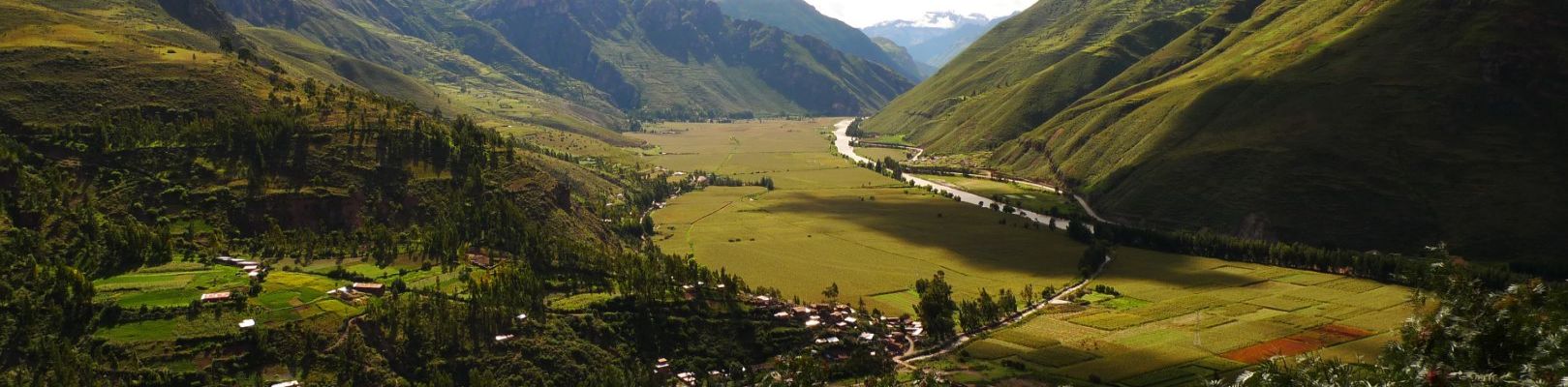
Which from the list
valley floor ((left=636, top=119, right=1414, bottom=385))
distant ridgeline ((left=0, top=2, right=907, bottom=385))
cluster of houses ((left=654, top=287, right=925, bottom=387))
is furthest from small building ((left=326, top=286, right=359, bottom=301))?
valley floor ((left=636, top=119, right=1414, bottom=385))

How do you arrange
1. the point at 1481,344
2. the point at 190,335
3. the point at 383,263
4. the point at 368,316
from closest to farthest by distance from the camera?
the point at 1481,344 < the point at 190,335 < the point at 368,316 < the point at 383,263

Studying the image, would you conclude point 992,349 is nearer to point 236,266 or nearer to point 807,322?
point 807,322

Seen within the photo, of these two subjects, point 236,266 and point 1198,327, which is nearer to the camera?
point 1198,327

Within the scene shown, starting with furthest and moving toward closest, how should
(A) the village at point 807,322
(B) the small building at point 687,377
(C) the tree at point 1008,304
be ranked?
(C) the tree at point 1008,304
(A) the village at point 807,322
(B) the small building at point 687,377

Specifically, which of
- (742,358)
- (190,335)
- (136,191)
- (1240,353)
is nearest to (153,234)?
(136,191)

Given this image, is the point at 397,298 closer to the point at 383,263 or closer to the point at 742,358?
the point at 383,263

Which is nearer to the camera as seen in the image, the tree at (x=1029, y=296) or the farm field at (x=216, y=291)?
the farm field at (x=216, y=291)

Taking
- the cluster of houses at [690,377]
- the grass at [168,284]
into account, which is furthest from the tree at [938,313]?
the grass at [168,284]

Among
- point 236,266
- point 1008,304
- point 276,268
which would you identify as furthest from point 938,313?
point 236,266

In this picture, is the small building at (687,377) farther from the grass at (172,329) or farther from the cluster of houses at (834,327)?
the grass at (172,329)
